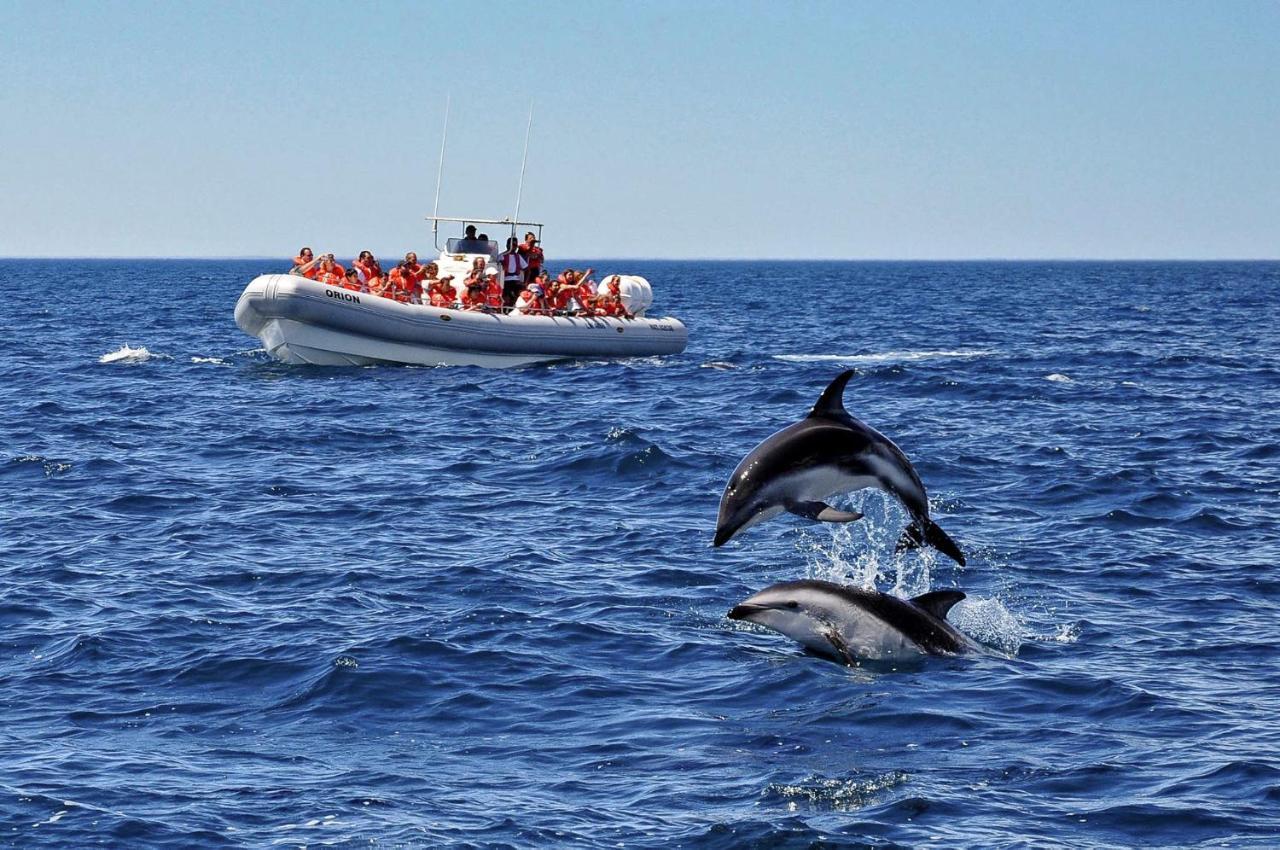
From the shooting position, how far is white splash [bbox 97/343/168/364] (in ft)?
126

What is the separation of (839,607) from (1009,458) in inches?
436

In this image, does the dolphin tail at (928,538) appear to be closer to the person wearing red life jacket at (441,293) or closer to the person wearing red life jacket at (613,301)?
the person wearing red life jacket at (441,293)

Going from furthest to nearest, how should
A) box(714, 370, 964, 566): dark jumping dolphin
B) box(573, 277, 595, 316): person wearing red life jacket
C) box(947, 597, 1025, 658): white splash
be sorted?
box(573, 277, 595, 316): person wearing red life jacket, box(947, 597, 1025, 658): white splash, box(714, 370, 964, 566): dark jumping dolphin

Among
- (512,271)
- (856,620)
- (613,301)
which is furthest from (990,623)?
(613,301)

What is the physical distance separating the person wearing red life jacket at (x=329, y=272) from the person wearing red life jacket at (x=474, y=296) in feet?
8.81

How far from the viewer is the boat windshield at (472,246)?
35156mm

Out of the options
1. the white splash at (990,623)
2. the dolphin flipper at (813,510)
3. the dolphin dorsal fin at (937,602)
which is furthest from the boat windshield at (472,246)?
the dolphin flipper at (813,510)

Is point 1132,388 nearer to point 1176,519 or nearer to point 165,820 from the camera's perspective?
point 1176,519

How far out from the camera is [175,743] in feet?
32.3

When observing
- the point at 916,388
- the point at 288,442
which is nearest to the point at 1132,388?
the point at 916,388

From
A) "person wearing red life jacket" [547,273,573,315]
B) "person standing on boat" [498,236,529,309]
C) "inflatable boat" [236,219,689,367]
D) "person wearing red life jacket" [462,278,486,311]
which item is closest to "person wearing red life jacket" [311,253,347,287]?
"inflatable boat" [236,219,689,367]

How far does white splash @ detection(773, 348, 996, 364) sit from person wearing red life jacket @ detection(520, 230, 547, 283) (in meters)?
7.49

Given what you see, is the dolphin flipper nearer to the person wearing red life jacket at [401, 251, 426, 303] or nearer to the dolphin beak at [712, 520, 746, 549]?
the dolphin beak at [712, 520, 746, 549]

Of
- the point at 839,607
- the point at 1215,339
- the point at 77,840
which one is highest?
the point at 1215,339
